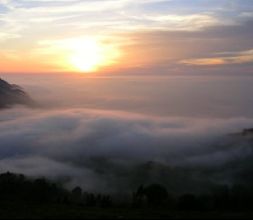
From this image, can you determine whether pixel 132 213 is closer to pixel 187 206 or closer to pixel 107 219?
pixel 107 219

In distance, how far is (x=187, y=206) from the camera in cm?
8775

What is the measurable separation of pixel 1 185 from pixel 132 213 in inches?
3561

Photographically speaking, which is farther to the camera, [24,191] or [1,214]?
[24,191]

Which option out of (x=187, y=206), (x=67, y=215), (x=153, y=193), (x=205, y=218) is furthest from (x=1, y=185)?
(x=205, y=218)

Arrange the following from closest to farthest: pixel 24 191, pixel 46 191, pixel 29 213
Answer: pixel 29 213
pixel 24 191
pixel 46 191

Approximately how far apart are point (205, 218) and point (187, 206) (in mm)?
26412

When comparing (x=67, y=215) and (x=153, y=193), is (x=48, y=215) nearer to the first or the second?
(x=67, y=215)

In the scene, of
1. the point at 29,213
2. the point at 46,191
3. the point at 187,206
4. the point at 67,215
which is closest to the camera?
the point at 67,215

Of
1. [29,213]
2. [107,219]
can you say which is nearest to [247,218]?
[107,219]

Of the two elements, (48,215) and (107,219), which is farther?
(48,215)

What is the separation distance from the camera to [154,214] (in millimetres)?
68688

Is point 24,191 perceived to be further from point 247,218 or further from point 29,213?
point 247,218

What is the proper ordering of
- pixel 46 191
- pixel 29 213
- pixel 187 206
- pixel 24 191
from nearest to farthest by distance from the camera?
pixel 29 213 → pixel 187 206 → pixel 24 191 → pixel 46 191

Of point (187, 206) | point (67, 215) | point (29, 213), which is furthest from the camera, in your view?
point (187, 206)
